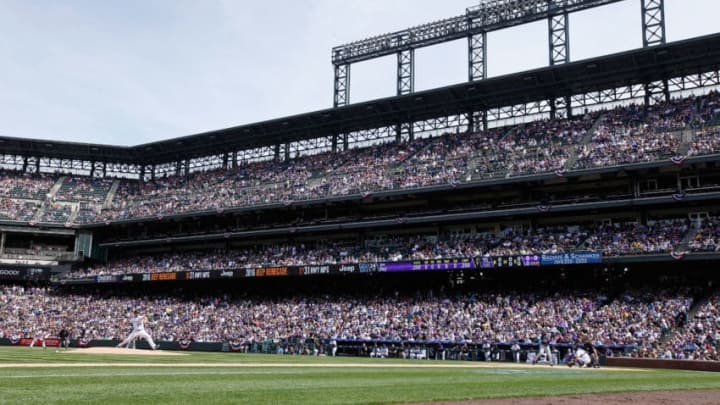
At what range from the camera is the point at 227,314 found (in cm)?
4881

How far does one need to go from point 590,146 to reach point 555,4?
13104mm

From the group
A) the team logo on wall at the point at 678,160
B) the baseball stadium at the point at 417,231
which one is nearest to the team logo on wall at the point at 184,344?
Answer: the baseball stadium at the point at 417,231

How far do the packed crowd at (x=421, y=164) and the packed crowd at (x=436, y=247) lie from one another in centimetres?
400

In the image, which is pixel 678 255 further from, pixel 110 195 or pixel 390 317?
pixel 110 195

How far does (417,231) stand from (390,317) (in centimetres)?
1019

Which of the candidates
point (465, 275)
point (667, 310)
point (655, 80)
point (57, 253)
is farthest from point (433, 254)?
point (57, 253)

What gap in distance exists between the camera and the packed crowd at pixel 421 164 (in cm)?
4116

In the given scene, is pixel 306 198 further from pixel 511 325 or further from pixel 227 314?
pixel 511 325

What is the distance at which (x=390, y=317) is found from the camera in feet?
136

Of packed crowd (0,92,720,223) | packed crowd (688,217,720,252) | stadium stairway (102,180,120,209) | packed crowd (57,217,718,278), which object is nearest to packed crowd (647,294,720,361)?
packed crowd (688,217,720,252)

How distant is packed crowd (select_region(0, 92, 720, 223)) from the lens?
41.2 m

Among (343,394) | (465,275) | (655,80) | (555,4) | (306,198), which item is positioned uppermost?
(555,4)

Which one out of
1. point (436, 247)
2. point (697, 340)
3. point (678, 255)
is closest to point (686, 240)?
point (678, 255)

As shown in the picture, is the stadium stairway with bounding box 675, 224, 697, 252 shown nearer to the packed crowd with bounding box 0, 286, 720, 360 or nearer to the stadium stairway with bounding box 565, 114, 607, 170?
the packed crowd with bounding box 0, 286, 720, 360
